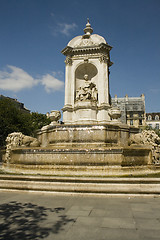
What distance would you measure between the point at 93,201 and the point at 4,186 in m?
3.90

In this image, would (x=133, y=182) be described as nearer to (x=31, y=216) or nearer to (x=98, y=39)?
(x=31, y=216)

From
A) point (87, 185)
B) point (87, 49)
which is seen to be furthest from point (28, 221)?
point (87, 49)

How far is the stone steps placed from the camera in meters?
6.89

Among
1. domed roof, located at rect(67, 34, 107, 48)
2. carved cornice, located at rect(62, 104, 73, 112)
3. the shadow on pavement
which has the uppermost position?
domed roof, located at rect(67, 34, 107, 48)

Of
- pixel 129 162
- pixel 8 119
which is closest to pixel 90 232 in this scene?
pixel 129 162

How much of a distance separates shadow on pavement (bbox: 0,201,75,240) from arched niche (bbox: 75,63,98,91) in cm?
1705

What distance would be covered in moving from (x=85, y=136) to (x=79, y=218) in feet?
28.7

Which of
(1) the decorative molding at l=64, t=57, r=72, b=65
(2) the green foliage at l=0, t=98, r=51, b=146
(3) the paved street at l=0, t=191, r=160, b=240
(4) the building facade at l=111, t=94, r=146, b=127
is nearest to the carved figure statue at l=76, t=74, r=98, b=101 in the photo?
(1) the decorative molding at l=64, t=57, r=72, b=65

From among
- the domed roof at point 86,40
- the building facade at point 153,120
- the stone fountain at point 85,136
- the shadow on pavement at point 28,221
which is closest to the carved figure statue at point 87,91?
the stone fountain at point 85,136

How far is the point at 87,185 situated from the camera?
713 cm

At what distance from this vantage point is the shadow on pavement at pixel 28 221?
3.82 metres

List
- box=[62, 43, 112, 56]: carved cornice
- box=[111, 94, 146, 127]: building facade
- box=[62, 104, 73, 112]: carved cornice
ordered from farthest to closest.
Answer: box=[111, 94, 146, 127]: building facade
box=[62, 43, 112, 56]: carved cornice
box=[62, 104, 73, 112]: carved cornice

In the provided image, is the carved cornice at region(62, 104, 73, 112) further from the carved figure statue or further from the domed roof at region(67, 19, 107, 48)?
the domed roof at region(67, 19, 107, 48)

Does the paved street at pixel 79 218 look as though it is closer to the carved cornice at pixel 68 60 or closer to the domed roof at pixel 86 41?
the carved cornice at pixel 68 60
